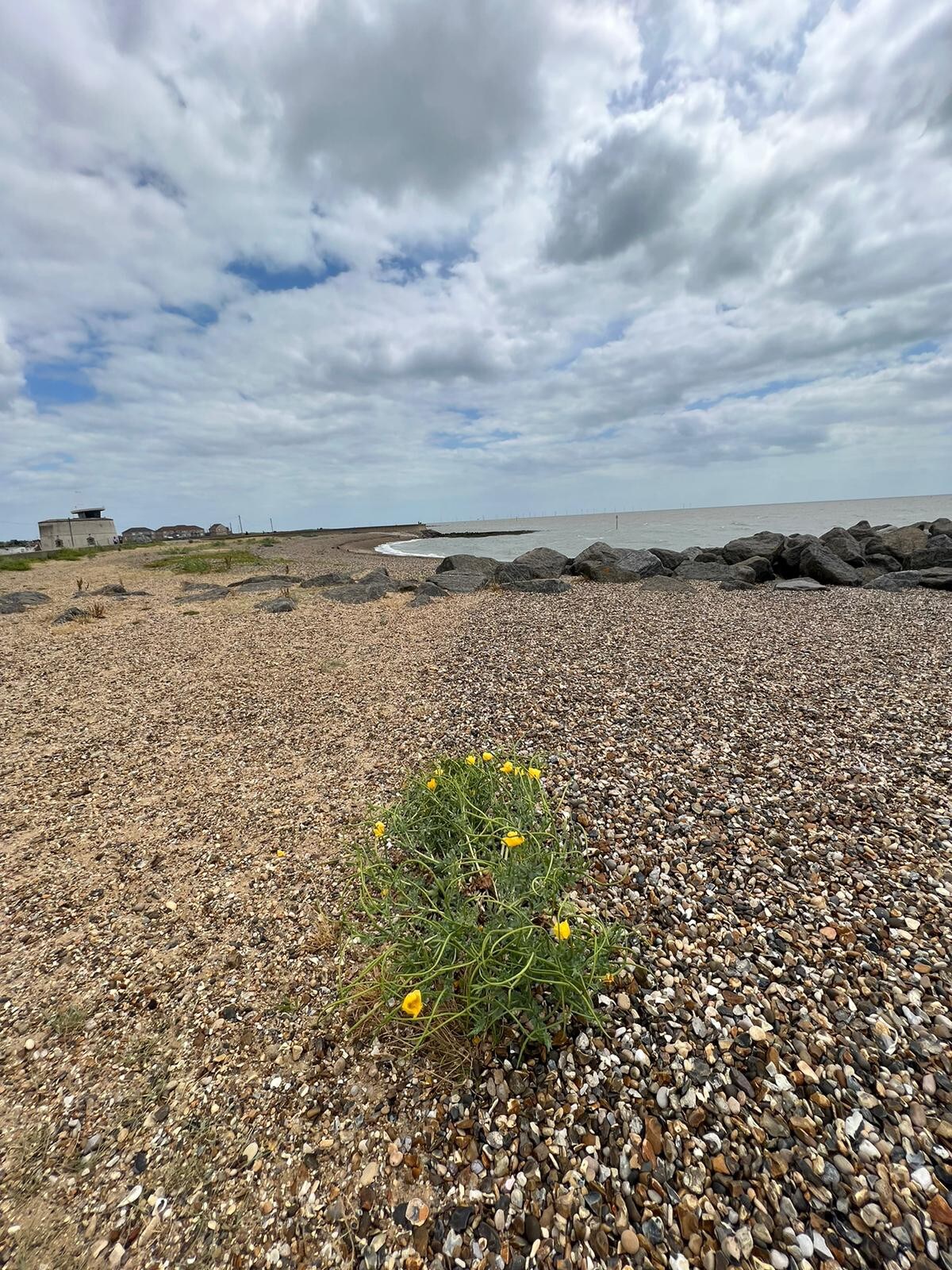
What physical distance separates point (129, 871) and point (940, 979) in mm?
5329

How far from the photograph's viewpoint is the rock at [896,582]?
1465 cm

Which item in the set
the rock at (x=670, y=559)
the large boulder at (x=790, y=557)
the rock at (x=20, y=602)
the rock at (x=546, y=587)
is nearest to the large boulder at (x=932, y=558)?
the large boulder at (x=790, y=557)

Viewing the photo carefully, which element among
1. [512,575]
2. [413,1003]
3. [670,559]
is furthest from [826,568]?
[413,1003]

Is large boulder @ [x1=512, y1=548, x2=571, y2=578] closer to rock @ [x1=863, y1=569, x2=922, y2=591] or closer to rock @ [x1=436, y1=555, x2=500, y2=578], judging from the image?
rock @ [x1=436, y1=555, x2=500, y2=578]

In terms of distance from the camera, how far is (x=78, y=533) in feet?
210

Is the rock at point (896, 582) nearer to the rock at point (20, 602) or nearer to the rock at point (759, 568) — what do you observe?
the rock at point (759, 568)

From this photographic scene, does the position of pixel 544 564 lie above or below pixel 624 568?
above

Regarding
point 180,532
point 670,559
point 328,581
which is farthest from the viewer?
point 180,532

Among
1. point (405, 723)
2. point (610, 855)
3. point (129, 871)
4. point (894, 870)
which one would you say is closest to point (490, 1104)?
point (610, 855)

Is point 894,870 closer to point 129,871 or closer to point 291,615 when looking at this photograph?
point 129,871

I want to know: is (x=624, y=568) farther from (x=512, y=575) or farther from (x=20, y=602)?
(x=20, y=602)

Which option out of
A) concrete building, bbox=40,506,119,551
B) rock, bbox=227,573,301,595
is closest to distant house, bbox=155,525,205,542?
concrete building, bbox=40,506,119,551

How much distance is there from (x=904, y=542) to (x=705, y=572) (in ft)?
24.6

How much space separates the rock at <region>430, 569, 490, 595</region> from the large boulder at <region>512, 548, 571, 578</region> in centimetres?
161
